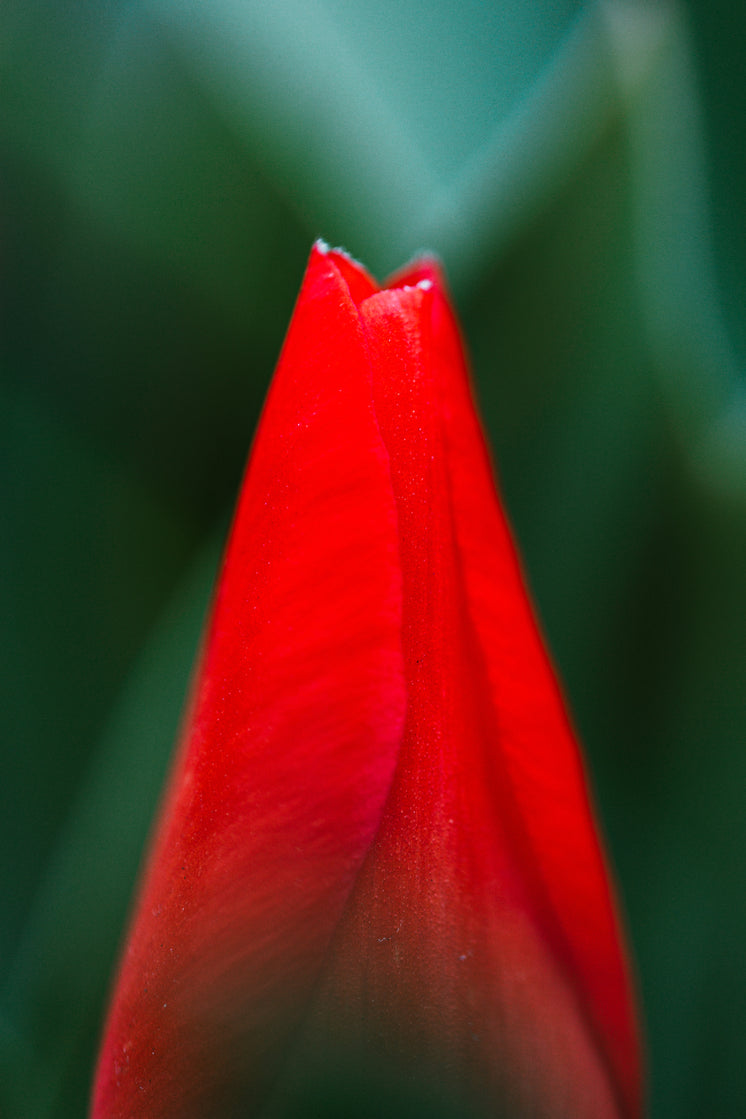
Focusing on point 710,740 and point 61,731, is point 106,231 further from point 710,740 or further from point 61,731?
point 710,740

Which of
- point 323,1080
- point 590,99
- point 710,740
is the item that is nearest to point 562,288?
point 590,99

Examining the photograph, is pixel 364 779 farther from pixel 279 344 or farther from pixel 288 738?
pixel 279 344

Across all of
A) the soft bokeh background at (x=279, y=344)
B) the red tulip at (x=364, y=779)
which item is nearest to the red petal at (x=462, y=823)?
the red tulip at (x=364, y=779)

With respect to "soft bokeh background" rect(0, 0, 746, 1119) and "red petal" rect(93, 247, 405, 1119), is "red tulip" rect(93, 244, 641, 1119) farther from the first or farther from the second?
"soft bokeh background" rect(0, 0, 746, 1119)

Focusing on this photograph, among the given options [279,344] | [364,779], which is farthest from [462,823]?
[279,344]

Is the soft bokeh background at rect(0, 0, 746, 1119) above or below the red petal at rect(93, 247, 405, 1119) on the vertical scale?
above

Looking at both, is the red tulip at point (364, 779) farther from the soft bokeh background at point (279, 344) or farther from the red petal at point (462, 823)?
the soft bokeh background at point (279, 344)

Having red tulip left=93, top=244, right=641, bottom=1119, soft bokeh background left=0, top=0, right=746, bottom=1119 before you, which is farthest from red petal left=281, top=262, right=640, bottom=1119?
soft bokeh background left=0, top=0, right=746, bottom=1119
